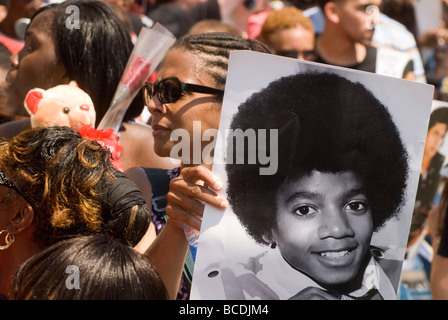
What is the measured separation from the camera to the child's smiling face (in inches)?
62.8

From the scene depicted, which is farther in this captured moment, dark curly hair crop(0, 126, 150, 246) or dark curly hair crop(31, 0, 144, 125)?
dark curly hair crop(31, 0, 144, 125)

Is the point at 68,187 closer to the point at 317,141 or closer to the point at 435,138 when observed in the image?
the point at 317,141

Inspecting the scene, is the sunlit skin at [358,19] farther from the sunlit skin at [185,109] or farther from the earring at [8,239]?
the earring at [8,239]

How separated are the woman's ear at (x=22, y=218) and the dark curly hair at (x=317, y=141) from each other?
0.50 meters

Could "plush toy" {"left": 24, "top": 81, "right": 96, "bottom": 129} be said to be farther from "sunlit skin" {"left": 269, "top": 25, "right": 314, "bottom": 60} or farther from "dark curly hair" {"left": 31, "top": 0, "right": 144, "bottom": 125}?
"sunlit skin" {"left": 269, "top": 25, "right": 314, "bottom": 60}

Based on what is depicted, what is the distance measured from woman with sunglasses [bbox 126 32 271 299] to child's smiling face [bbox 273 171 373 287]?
45 centimetres

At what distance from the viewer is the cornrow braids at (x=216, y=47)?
2.06 m

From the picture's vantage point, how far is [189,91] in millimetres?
2002

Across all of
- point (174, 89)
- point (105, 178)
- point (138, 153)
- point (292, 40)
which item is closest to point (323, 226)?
point (105, 178)

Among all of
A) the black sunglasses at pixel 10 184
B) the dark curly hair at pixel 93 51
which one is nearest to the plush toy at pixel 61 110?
the dark curly hair at pixel 93 51

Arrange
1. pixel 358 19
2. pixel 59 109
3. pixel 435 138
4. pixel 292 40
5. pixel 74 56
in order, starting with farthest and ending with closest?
1. pixel 358 19
2. pixel 292 40
3. pixel 435 138
4. pixel 74 56
5. pixel 59 109

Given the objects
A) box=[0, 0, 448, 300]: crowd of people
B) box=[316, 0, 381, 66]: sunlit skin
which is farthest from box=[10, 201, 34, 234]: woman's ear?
box=[316, 0, 381, 66]: sunlit skin

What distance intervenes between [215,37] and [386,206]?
82 centimetres

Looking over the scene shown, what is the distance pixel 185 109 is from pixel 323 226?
0.61 meters
